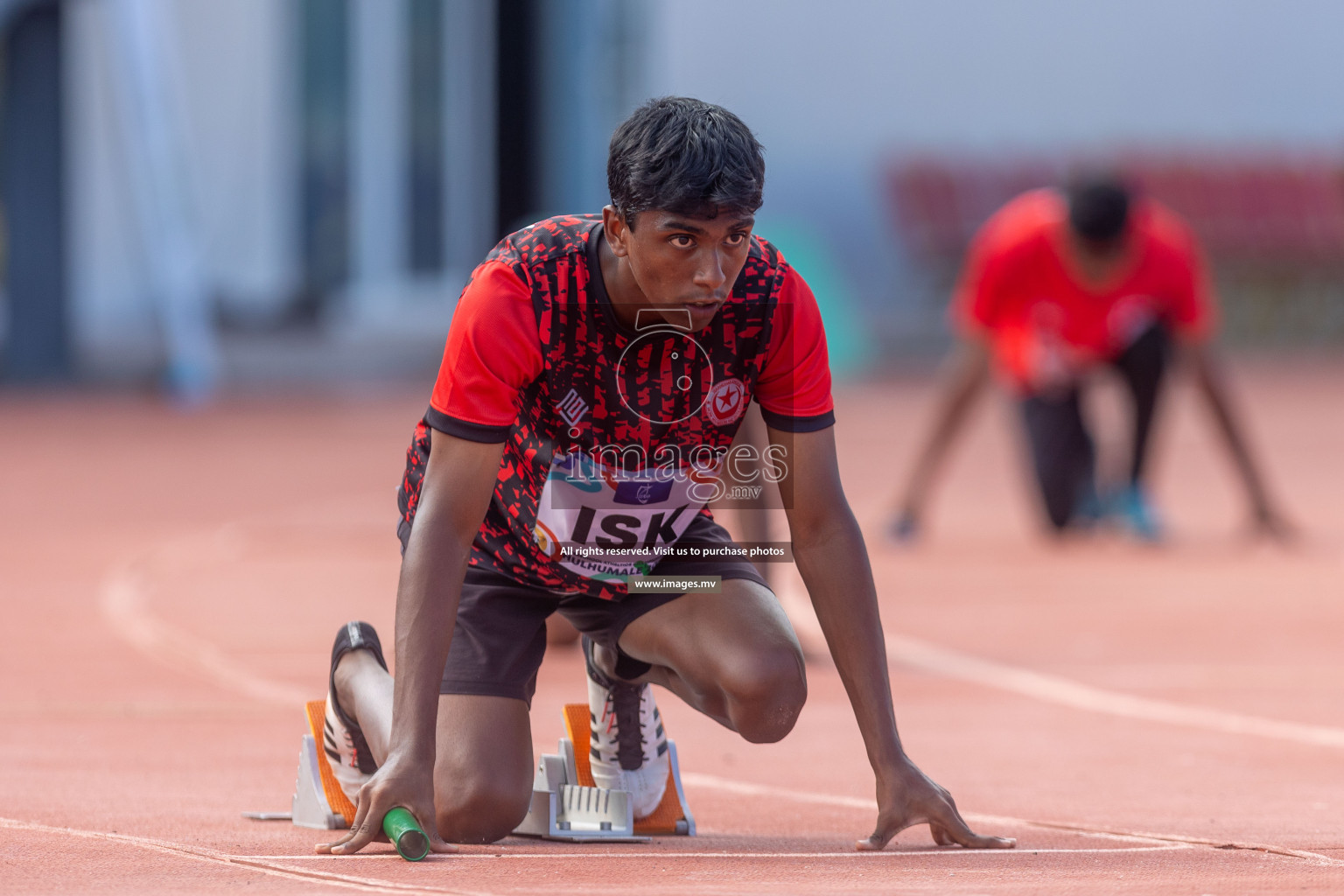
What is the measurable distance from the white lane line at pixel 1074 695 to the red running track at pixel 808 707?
0.05ft

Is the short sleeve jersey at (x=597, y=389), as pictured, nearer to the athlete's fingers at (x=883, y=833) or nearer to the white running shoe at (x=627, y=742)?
the white running shoe at (x=627, y=742)

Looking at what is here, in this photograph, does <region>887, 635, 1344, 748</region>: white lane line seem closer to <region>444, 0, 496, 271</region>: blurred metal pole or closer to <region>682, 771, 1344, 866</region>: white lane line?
<region>682, 771, 1344, 866</region>: white lane line

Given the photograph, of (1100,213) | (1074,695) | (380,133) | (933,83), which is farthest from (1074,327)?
(380,133)

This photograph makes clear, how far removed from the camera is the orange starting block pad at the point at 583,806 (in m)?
3.53

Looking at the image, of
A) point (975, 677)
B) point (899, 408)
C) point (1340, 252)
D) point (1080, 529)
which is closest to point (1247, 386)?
point (899, 408)

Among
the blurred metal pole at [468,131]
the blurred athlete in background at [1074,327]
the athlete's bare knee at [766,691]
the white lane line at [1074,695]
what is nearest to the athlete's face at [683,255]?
the athlete's bare knee at [766,691]

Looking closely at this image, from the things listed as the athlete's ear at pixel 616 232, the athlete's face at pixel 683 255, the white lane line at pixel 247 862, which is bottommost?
the white lane line at pixel 247 862

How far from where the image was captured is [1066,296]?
8.72 metres

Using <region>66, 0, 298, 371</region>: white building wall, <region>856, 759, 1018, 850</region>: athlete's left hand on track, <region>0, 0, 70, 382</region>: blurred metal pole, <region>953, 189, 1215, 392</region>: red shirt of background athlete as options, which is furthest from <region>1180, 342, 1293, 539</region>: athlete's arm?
<region>66, 0, 298, 371</region>: white building wall

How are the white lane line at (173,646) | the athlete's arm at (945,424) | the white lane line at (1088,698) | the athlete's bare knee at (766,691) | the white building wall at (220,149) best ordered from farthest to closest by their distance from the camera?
the white building wall at (220,149), the athlete's arm at (945,424), the white lane line at (173,646), the white lane line at (1088,698), the athlete's bare knee at (766,691)

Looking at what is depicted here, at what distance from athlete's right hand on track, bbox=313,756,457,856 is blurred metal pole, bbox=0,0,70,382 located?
14.9 meters

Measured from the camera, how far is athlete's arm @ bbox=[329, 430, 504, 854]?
9.73 feet

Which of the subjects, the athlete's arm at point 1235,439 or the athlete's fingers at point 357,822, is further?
the athlete's arm at point 1235,439

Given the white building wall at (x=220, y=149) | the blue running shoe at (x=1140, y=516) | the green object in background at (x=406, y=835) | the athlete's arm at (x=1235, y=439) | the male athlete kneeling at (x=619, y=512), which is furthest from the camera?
the white building wall at (x=220, y=149)
